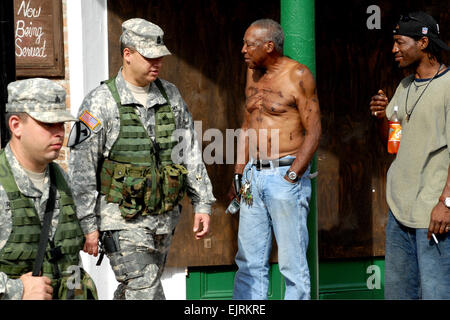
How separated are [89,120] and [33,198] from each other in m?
1.44

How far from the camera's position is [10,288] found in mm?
3789

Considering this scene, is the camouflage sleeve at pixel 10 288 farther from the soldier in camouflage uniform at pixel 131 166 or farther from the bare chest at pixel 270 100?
the bare chest at pixel 270 100

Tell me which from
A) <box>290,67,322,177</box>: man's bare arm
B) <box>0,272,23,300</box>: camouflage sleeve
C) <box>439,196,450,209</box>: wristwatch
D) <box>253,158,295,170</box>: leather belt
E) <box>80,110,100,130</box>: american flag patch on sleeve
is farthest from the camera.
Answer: <box>253,158,295,170</box>: leather belt

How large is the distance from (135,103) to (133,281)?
3.77 ft

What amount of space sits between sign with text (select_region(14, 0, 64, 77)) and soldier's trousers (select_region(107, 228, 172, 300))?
202cm

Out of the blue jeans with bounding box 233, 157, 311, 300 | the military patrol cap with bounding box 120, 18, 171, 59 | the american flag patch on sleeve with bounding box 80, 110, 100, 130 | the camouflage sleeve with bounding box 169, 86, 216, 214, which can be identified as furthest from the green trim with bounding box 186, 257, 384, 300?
the military patrol cap with bounding box 120, 18, 171, 59

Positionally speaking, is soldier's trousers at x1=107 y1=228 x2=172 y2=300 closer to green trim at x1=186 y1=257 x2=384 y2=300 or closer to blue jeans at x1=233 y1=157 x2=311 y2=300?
blue jeans at x1=233 y1=157 x2=311 y2=300

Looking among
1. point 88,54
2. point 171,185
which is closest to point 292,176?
point 171,185

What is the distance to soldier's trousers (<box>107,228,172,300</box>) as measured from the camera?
17.4 feet

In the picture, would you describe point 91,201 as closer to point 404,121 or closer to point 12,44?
point 12,44

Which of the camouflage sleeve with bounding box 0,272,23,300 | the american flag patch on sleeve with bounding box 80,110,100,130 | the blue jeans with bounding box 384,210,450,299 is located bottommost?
the blue jeans with bounding box 384,210,450,299

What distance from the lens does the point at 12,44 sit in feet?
17.9
